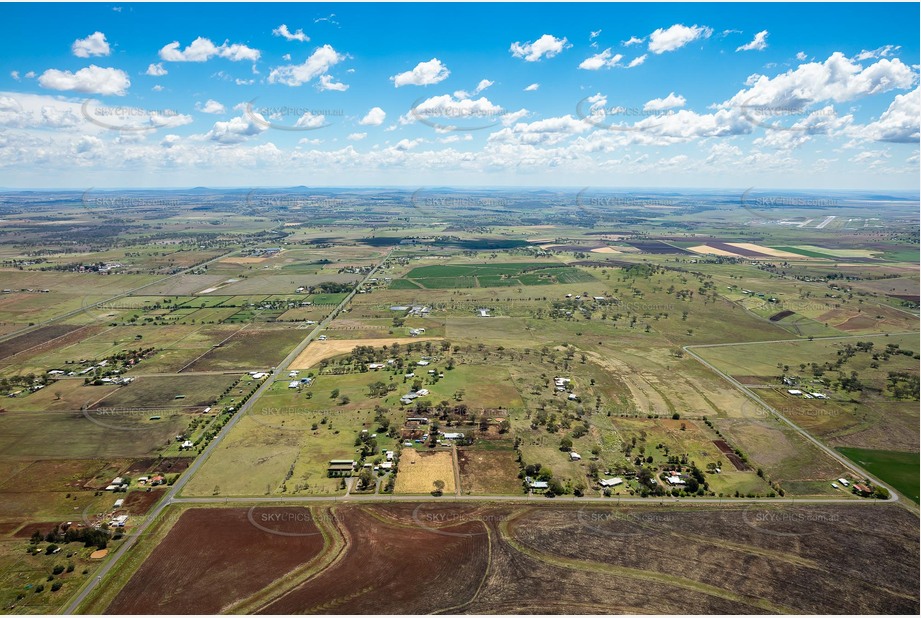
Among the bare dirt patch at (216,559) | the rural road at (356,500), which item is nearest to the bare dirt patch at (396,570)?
the rural road at (356,500)

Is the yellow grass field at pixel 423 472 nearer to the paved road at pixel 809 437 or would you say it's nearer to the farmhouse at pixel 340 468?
the farmhouse at pixel 340 468

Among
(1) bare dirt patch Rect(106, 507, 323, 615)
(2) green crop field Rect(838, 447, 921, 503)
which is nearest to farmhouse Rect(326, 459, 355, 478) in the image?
(1) bare dirt patch Rect(106, 507, 323, 615)

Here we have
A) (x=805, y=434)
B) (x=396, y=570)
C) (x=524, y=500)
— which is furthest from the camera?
(x=805, y=434)

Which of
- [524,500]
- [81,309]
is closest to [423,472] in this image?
[524,500]

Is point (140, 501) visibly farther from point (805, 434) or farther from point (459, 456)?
point (805, 434)

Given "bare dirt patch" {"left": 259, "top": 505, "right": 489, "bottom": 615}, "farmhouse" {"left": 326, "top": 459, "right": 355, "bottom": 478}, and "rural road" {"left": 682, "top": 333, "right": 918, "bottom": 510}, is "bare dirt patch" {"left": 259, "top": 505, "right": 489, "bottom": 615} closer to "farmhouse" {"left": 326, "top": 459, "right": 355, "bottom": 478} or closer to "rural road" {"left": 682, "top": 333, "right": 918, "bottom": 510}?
"farmhouse" {"left": 326, "top": 459, "right": 355, "bottom": 478}

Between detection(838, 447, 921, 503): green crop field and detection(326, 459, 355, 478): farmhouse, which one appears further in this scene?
detection(326, 459, 355, 478): farmhouse
